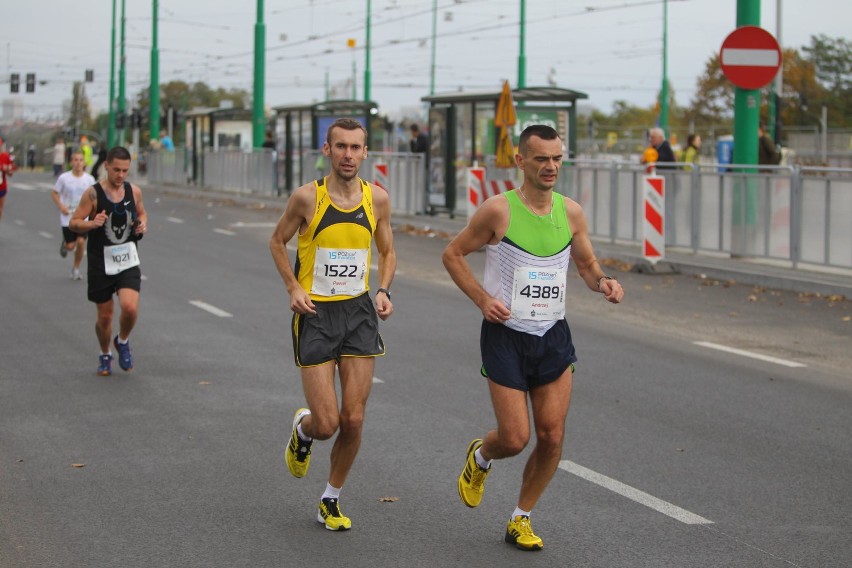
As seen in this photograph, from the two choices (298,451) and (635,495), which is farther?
(635,495)

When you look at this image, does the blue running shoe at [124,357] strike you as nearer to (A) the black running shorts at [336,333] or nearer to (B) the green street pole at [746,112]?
(A) the black running shorts at [336,333]

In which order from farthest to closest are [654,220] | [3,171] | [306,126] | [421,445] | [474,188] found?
[306,126] < [474,188] < [3,171] < [654,220] < [421,445]

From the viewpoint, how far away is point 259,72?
43719 millimetres

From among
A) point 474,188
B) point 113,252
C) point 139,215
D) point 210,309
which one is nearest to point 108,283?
point 113,252

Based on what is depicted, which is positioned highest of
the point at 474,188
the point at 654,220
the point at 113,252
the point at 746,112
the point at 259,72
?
the point at 259,72

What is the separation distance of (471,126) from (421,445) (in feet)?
68.8

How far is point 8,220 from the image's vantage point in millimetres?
30578

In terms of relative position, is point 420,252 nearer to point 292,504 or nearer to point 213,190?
point 292,504

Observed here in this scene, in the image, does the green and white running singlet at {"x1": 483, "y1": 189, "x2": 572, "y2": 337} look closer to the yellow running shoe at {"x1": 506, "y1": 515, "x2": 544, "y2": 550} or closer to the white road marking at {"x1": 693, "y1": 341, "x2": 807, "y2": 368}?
the yellow running shoe at {"x1": 506, "y1": 515, "x2": 544, "y2": 550}

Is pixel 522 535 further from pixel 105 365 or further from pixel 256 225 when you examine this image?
pixel 256 225

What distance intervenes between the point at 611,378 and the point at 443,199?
758 inches

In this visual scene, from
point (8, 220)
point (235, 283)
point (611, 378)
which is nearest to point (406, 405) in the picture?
point (611, 378)

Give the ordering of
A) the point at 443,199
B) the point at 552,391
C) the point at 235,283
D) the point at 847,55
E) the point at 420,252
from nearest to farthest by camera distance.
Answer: the point at 552,391, the point at 235,283, the point at 420,252, the point at 443,199, the point at 847,55

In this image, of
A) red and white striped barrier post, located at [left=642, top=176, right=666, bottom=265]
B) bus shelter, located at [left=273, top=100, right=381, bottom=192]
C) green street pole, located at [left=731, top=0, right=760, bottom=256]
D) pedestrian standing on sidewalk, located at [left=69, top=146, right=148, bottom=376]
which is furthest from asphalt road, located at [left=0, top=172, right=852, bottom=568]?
bus shelter, located at [left=273, top=100, right=381, bottom=192]
